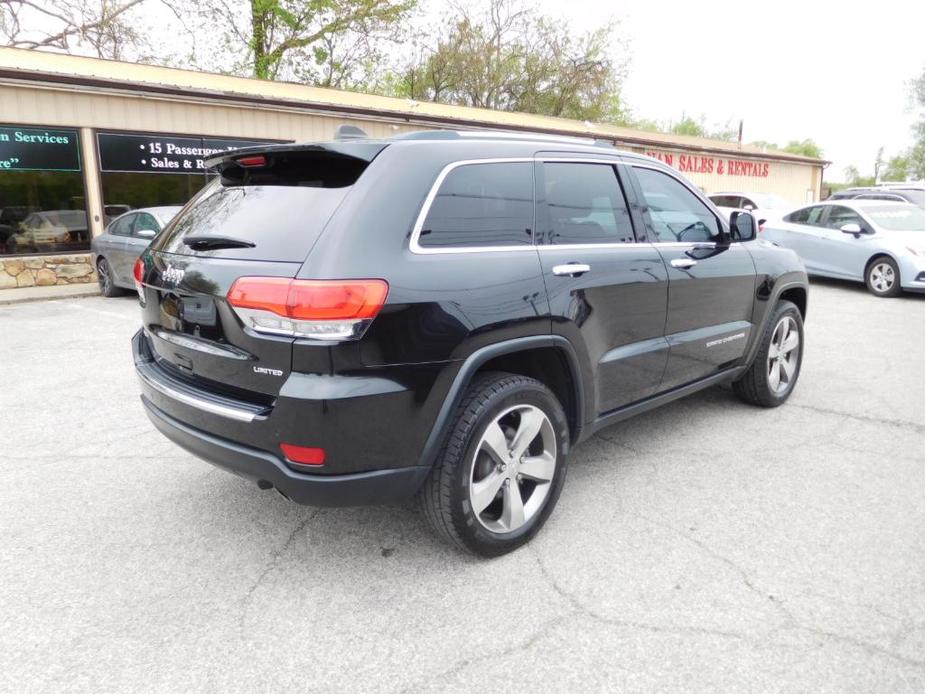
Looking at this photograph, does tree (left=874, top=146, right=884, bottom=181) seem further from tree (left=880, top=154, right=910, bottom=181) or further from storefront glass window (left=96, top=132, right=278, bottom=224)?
storefront glass window (left=96, top=132, right=278, bottom=224)

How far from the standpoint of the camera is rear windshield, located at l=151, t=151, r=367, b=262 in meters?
2.53

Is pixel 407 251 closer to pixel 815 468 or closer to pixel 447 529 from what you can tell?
pixel 447 529

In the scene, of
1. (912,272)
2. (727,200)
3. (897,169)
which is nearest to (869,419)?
(912,272)

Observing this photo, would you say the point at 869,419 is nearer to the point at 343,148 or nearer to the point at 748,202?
the point at 343,148

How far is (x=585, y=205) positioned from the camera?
3.38 metres

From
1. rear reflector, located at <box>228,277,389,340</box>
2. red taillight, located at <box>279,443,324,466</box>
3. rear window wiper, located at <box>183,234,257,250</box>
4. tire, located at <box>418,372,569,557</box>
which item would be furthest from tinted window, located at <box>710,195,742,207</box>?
red taillight, located at <box>279,443,324,466</box>

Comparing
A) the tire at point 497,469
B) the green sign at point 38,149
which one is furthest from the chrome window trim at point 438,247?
the green sign at point 38,149

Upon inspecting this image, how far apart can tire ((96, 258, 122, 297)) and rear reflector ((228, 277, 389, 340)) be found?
9772 millimetres

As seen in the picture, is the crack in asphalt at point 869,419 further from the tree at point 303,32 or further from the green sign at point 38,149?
the tree at point 303,32

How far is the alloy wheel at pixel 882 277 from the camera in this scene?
425 inches

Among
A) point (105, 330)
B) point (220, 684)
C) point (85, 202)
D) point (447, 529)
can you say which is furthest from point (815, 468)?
point (85, 202)

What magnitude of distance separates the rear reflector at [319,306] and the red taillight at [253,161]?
75 centimetres

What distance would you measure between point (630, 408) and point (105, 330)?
691cm

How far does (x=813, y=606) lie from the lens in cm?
256
